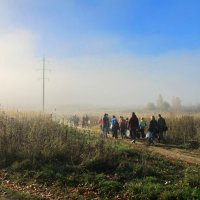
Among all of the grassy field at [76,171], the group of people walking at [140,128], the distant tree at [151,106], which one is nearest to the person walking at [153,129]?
the group of people walking at [140,128]

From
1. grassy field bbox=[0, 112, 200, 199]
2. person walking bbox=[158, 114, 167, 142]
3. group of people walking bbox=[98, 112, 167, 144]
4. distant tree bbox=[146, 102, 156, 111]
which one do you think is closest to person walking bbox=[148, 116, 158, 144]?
group of people walking bbox=[98, 112, 167, 144]

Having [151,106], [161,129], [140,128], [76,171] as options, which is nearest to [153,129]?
[161,129]

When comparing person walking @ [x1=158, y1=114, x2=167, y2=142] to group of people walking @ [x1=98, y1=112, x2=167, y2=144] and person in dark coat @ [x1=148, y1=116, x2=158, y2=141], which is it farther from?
person in dark coat @ [x1=148, y1=116, x2=158, y2=141]

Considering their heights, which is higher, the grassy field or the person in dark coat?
the person in dark coat

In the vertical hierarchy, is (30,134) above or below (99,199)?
above

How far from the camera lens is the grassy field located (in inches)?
520

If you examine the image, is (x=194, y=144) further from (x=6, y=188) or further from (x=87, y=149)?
(x=6, y=188)

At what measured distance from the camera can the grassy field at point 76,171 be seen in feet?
43.4

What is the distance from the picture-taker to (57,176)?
586 inches

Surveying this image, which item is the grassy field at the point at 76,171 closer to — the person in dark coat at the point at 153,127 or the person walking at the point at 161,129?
the person in dark coat at the point at 153,127

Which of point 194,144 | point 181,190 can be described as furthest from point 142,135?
point 181,190

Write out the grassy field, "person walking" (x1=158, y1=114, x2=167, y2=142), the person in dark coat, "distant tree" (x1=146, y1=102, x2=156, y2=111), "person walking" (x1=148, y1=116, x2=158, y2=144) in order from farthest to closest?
"distant tree" (x1=146, y1=102, x2=156, y2=111), "person walking" (x1=158, y1=114, x2=167, y2=142), the person in dark coat, "person walking" (x1=148, y1=116, x2=158, y2=144), the grassy field

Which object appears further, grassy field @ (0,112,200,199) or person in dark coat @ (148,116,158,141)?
person in dark coat @ (148,116,158,141)

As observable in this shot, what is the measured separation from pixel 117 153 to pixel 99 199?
17.8ft
